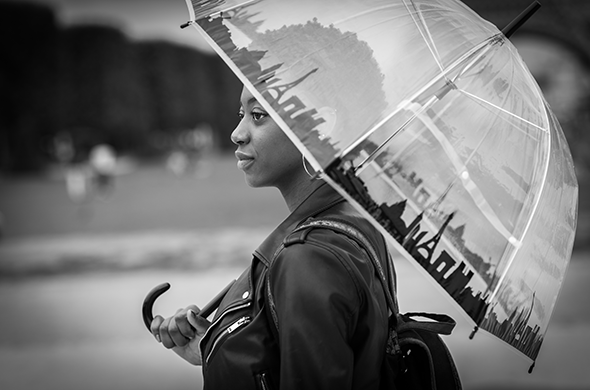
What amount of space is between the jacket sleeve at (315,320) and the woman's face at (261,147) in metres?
0.27

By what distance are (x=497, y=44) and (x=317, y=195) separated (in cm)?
53

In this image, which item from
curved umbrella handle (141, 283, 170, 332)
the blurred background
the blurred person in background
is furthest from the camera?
the blurred person in background

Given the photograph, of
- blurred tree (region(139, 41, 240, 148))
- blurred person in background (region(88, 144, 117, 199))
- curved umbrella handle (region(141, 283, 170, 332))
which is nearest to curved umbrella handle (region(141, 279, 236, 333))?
curved umbrella handle (region(141, 283, 170, 332))

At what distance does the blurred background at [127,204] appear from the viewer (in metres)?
4.24

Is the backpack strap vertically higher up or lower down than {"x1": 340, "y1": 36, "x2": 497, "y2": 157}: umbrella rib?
lower down

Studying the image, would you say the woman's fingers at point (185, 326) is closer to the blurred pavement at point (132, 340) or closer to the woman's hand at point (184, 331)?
the woman's hand at point (184, 331)

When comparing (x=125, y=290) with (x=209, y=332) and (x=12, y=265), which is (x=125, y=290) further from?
(x=209, y=332)

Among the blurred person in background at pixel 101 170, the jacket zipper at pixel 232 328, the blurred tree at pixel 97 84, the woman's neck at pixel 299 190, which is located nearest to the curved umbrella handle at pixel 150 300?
the jacket zipper at pixel 232 328

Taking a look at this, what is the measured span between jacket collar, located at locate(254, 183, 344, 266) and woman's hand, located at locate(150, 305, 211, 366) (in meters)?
0.23

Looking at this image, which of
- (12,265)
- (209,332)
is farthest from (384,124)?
(12,265)

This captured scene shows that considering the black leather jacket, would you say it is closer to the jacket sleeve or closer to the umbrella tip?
the jacket sleeve

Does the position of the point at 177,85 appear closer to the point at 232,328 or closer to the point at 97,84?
the point at 97,84

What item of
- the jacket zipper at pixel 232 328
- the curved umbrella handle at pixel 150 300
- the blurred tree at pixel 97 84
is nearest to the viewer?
the jacket zipper at pixel 232 328

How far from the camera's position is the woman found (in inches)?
44.1
